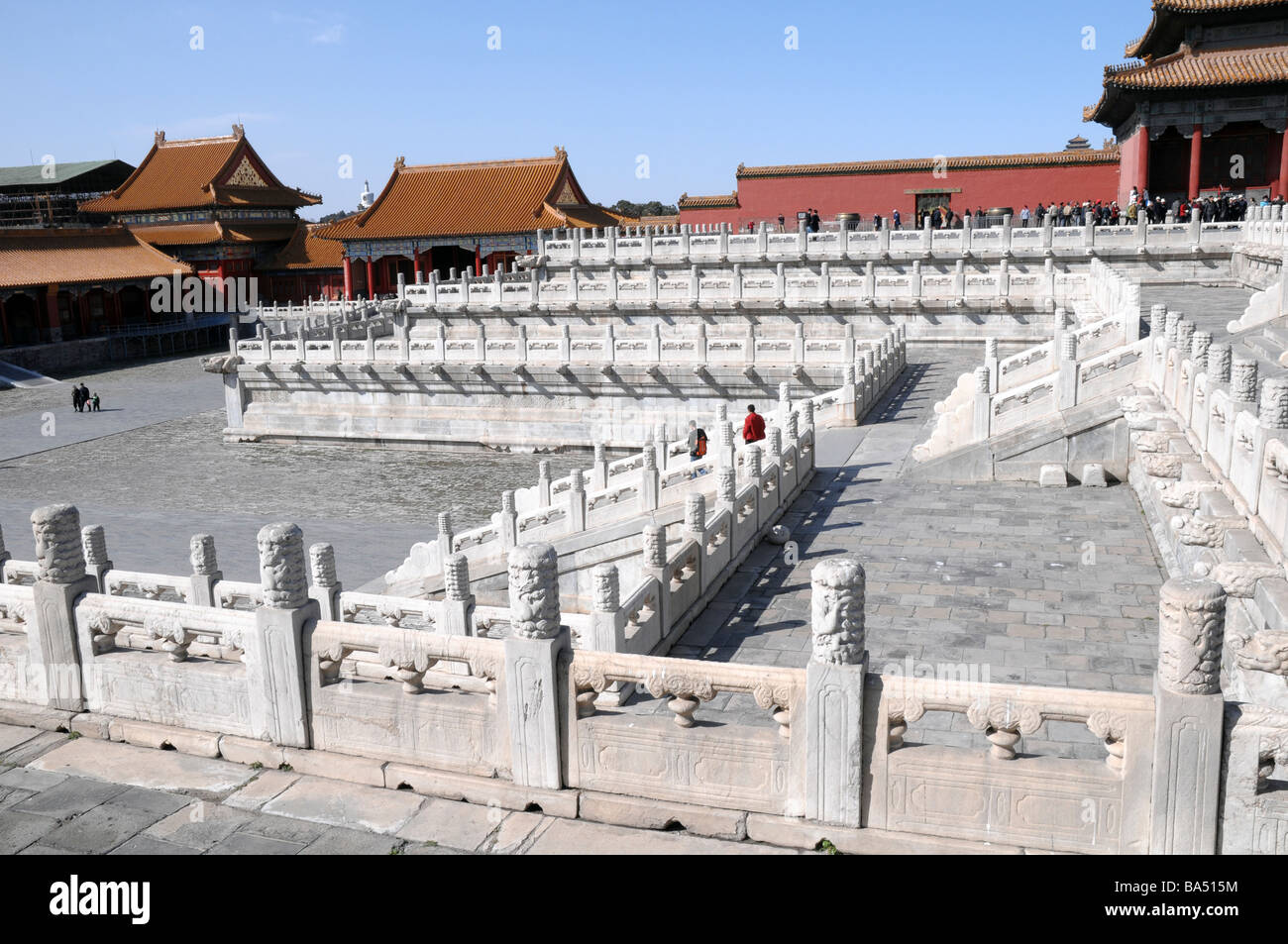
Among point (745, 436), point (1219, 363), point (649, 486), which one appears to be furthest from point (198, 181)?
point (1219, 363)

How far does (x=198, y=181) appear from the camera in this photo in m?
51.4

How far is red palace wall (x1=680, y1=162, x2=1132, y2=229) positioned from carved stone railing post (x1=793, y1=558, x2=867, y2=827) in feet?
114

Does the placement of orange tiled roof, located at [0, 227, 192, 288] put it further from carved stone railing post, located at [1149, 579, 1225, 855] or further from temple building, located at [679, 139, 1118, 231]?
carved stone railing post, located at [1149, 579, 1225, 855]

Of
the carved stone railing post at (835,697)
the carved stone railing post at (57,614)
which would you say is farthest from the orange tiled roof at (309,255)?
the carved stone railing post at (835,697)

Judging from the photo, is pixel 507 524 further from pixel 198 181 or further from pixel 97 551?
pixel 198 181

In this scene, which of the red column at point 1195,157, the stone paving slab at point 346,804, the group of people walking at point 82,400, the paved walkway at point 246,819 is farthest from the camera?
the group of people walking at point 82,400

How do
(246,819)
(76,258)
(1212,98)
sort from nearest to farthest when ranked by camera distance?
(246,819)
(1212,98)
(76,258)

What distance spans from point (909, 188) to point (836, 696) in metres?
35.9

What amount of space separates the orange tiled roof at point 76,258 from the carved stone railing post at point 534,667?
42.2m

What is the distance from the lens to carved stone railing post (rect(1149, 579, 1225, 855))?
4406mm

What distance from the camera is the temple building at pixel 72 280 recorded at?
4150 centimetres

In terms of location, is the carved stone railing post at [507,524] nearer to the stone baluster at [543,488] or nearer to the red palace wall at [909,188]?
the stone baluster at [543,488]

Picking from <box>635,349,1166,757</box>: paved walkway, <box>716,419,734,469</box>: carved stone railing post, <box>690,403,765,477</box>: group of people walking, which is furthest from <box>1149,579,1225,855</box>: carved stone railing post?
<box>690,403,765,477</box>: group of people walking
